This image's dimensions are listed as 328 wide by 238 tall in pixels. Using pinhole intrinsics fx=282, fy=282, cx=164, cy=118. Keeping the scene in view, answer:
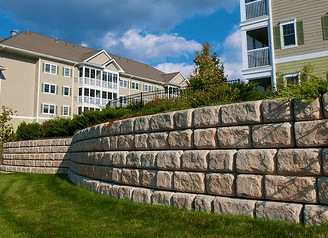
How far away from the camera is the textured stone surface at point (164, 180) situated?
6.15m

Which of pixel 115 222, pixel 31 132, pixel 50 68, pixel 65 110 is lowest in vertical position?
pixel 115 222

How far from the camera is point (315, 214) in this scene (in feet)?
13.5

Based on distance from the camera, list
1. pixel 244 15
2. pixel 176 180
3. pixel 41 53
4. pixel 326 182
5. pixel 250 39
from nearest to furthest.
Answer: pixel 326 182, pixel 176 180, pixel 244 15, pixel 250 39, pixel 41 53

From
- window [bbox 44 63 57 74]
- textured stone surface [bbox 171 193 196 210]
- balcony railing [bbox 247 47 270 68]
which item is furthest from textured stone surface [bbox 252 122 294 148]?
window [bbox 44 63 57 74]

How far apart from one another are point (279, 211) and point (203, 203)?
56.8 inches

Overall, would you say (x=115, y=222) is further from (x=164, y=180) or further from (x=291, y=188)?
(x=291, y=188)

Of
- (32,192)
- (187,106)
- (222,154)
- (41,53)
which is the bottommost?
(32,192)

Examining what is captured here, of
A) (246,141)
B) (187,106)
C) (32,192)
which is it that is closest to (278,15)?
(187,106)

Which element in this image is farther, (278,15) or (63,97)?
(63,97)

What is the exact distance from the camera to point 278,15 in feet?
48.6

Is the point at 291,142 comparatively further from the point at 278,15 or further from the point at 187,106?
the point at 278,15

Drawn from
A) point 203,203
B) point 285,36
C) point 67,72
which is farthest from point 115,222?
point 67,72

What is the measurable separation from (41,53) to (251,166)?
3204 centimetres

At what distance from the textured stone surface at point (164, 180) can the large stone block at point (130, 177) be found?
31.0 inches
